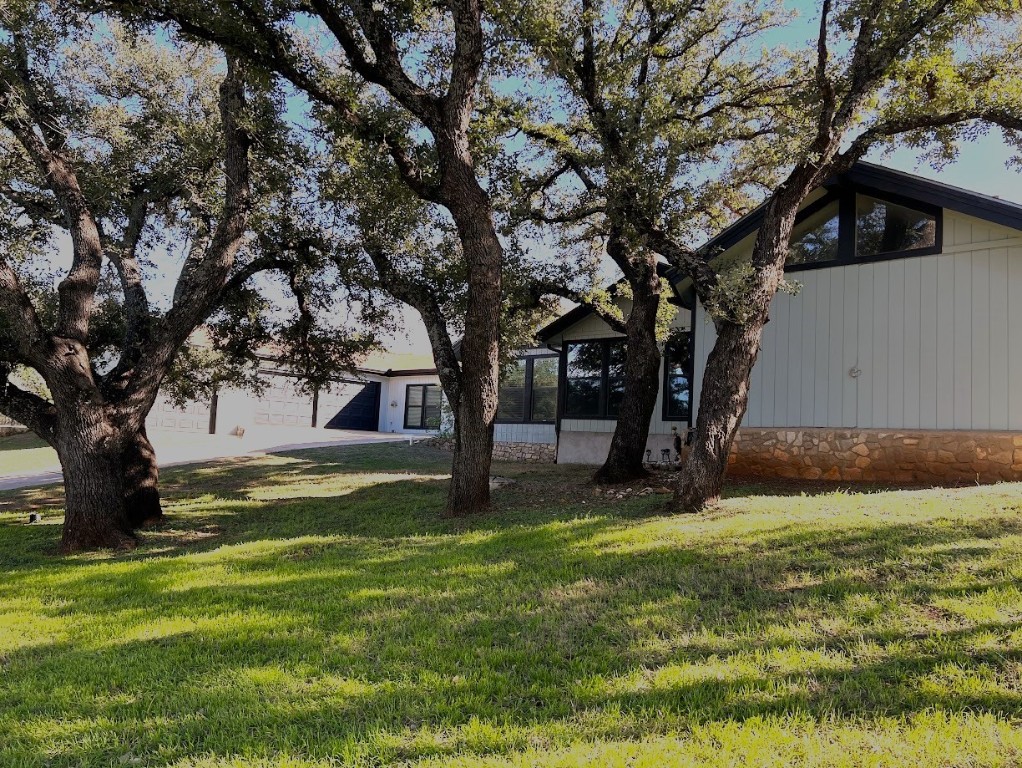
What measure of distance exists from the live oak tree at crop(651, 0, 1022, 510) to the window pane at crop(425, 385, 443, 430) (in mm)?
19832

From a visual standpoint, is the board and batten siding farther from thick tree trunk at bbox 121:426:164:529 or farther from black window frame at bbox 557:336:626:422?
thick tree trunk at bbox 121:426:164:529

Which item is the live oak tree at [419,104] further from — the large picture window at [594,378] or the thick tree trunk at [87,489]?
the large picture window at [594,378]

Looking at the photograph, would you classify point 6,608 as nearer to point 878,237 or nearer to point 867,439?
point 867,439

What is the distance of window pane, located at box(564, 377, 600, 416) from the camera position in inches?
577

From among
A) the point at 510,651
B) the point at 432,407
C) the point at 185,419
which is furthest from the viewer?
the point at 432,407

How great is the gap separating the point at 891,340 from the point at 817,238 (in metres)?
2.07

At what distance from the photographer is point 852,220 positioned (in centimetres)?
1030

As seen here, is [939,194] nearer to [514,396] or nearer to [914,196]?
[914,196]

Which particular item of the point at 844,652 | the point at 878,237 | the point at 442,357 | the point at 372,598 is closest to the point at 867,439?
the point at 878,237

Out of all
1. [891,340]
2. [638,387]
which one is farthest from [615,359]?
[891,340]

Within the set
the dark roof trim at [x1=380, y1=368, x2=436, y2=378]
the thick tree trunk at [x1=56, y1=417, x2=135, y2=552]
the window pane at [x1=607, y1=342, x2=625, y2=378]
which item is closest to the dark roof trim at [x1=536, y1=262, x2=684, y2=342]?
the window pane at [x1=607, y1=342, x2=625, y2=378]

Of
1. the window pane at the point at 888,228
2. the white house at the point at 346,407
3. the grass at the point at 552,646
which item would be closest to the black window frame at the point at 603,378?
the window pane at the point at 888,228

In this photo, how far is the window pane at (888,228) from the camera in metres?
9.62

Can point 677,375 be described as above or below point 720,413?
above
